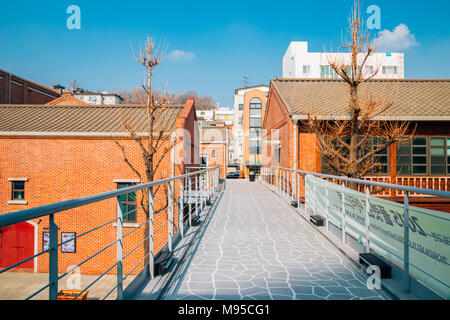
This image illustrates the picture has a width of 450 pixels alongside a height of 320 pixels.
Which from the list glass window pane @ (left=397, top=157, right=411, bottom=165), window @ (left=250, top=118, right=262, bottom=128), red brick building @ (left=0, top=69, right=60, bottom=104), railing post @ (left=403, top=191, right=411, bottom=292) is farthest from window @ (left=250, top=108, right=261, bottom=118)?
railing post @ (left=403, top=191, right=411, bottom=292)

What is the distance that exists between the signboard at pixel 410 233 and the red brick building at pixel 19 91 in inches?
1336

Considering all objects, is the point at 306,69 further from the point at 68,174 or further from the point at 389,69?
the point at 68,174

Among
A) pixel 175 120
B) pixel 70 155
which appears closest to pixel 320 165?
pixel 175 120

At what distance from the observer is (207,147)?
1331 inches

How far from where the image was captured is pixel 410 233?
3.21 m

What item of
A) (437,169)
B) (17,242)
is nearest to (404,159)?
(437,169)

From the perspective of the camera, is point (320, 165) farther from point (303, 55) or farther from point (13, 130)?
point (303, 55)

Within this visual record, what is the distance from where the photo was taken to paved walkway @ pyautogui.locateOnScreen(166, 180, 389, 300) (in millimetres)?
3415

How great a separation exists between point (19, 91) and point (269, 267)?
118ft

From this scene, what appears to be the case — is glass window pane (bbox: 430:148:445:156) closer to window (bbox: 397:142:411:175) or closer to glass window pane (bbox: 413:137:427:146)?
glass window pane (bbox: 413:137:427:146)

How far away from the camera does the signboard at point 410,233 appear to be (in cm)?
272

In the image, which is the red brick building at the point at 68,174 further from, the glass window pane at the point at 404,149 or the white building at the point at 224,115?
the white building at the point at 224,115

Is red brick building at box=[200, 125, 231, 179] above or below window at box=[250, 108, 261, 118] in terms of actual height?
below

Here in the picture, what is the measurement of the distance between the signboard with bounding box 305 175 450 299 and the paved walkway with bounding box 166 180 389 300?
19.4 inches
